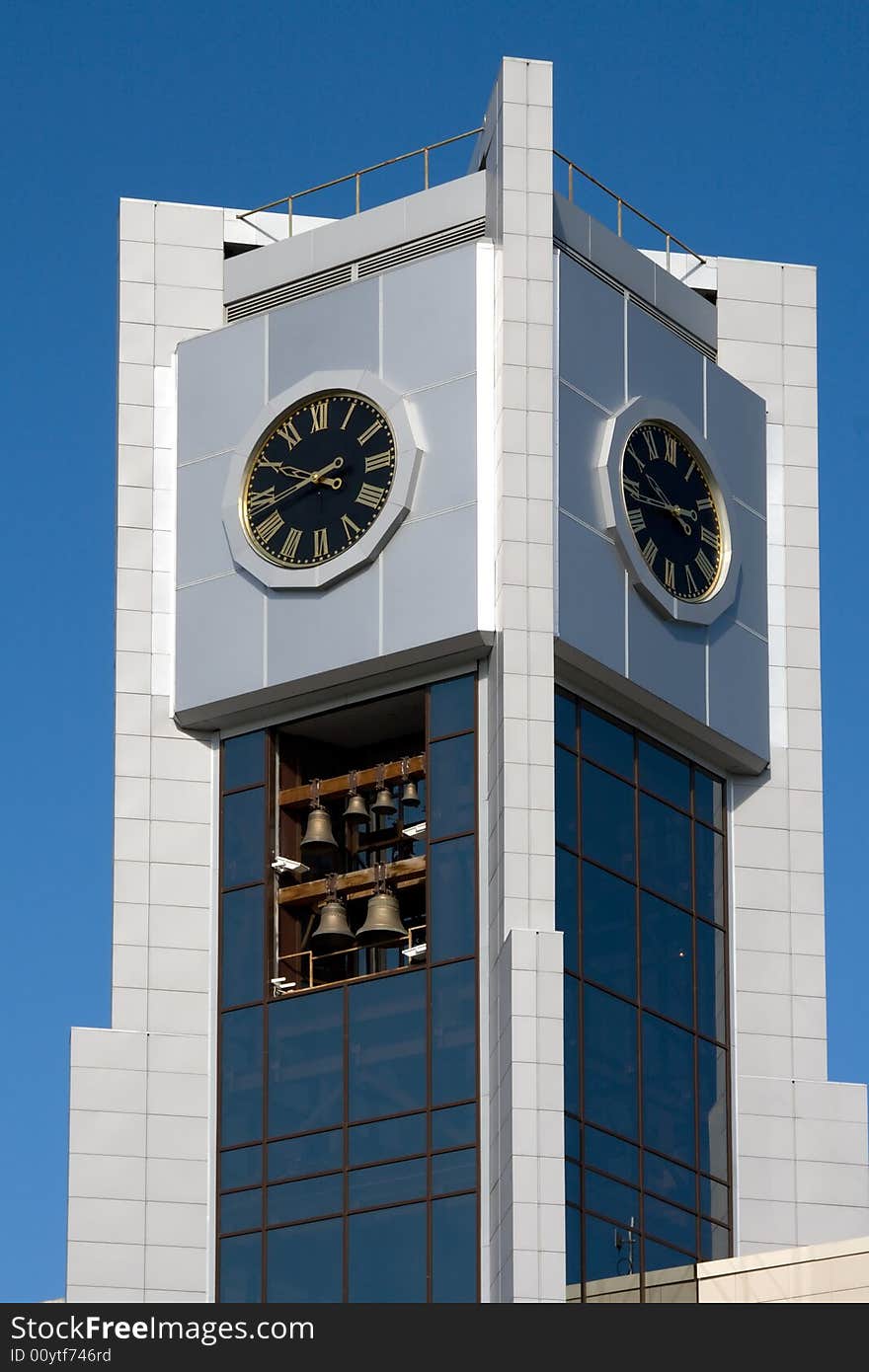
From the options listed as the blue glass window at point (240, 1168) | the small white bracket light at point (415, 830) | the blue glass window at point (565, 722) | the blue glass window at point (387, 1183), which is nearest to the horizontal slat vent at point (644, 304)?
the blue glass window at point (565, 722)

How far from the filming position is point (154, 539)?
234ft

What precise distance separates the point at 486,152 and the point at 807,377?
8227 millimetres

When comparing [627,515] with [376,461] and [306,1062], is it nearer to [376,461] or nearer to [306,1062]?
[376,461]

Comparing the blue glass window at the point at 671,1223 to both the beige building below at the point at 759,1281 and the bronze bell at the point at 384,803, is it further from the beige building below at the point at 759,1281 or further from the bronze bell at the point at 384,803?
the bronze bell at the point at 384,803

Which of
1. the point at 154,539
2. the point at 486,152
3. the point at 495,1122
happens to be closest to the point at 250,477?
the point at 154,539

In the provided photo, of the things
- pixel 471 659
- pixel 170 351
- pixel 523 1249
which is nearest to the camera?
pixel 523 1249

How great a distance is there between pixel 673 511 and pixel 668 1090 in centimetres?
1001

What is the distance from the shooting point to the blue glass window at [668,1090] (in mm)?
67438

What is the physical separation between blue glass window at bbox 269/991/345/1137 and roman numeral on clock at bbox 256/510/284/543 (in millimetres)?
7921

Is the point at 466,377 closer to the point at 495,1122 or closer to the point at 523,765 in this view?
the point at 523,765

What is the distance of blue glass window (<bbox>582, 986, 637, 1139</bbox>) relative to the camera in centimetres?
6631

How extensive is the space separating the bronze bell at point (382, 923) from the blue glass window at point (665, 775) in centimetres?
506

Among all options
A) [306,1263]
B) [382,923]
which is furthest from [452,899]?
[306,1263]

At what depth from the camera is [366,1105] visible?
66.4m
